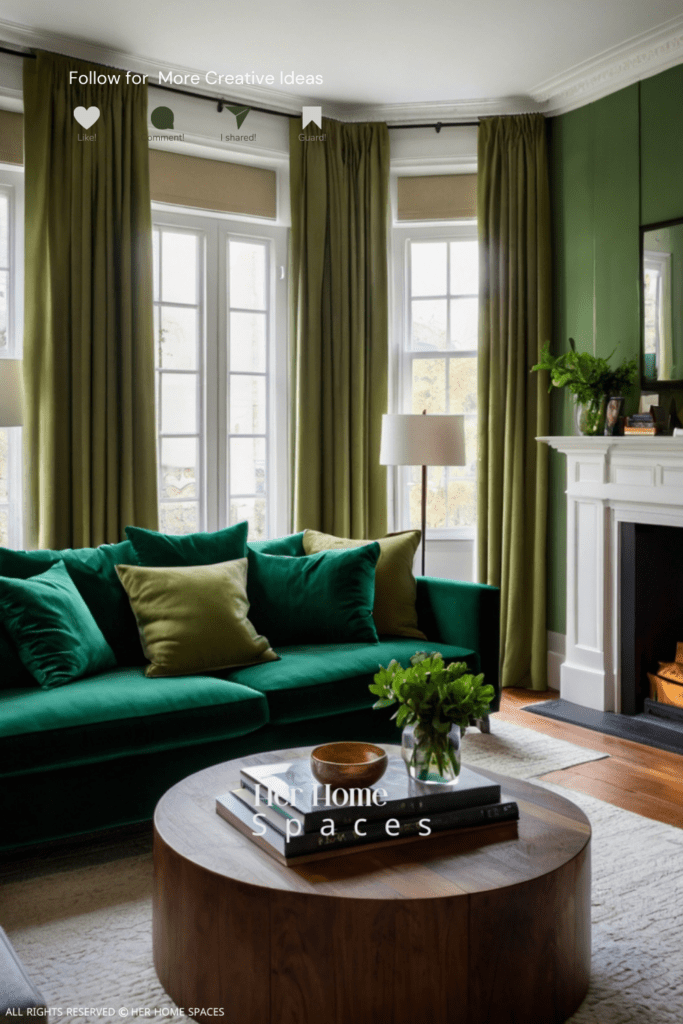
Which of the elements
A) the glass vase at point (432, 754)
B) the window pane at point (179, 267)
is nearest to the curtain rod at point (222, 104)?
the window pane at point (179, 267)

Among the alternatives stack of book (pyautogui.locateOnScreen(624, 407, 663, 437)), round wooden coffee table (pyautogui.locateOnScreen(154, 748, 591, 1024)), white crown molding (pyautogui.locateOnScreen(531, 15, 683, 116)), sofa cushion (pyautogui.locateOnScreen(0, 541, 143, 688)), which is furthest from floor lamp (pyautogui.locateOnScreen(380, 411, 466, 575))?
round wooden coffee table (pyautogui.locateOnScreen(154, 748, 591, 1024))

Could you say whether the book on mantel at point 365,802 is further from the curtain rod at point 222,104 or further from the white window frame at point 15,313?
the curtain rod at point 222,104

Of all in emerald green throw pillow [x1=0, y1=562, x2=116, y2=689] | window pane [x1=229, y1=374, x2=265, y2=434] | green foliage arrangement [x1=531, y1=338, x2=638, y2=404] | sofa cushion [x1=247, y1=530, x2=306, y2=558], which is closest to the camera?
emerald green throw pillow [x1=0, y1=562, x2=116, y2=689]

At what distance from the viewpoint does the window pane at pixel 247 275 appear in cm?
506

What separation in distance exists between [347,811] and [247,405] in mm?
3403

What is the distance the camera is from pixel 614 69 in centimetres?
446

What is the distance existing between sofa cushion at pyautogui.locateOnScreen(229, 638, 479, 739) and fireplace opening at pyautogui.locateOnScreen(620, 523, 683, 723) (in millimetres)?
1235

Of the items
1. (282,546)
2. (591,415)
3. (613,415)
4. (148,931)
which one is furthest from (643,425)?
(148,931)

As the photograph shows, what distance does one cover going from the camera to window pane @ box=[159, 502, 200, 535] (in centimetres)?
484

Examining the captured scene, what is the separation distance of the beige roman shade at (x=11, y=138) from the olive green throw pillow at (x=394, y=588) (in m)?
2.27

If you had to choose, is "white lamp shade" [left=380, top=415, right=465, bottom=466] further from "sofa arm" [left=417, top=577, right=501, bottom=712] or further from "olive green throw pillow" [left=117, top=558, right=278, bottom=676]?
"olive green throw pillow" [left=117, top=558, right=278, bottom=676]

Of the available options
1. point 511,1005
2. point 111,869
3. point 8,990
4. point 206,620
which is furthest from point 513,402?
point 8,990

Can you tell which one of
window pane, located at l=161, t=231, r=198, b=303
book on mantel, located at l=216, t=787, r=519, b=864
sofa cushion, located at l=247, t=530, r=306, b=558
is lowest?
book on mantel, located at l=216, t=787, r=519, b=864

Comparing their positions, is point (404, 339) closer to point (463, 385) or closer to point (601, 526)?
point (463, 385)
